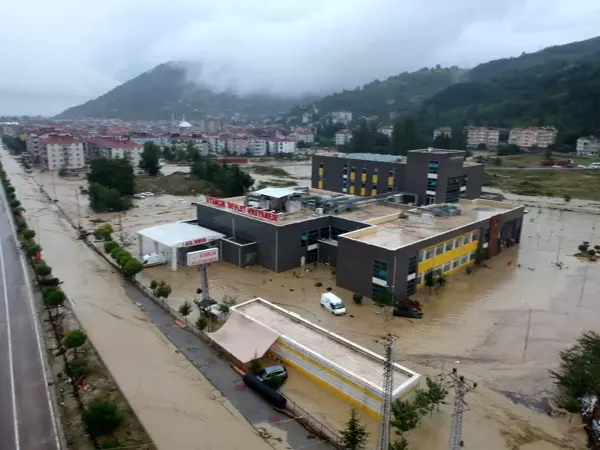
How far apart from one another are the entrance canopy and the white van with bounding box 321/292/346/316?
7.90 m

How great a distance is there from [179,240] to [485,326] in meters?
14.6

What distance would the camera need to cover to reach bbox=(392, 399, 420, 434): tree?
34.2 ft

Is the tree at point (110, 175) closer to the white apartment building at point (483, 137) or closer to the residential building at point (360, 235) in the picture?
the residential building at point (360, 235)

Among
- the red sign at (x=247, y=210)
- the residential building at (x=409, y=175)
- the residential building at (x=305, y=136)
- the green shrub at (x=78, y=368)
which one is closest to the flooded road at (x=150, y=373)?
the green shrub at (x=78, y=368)

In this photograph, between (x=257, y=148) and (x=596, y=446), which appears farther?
(x=257, y=148)

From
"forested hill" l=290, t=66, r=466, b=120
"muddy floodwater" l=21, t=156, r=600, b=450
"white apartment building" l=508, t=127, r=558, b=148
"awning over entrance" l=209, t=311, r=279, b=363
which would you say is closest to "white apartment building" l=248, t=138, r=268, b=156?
"white apartment building" l=508, t=127, r=558, b=148

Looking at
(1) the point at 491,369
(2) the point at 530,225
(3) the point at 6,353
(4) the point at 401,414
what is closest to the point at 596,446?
(1) the point at 491,369

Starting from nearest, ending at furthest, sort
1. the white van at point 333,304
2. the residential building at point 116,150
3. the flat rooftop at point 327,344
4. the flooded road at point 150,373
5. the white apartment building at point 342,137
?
the flooded road at point 150,373 → the flat rooftop at point 327,344 → the white van at point 333,304 → the residential building at point 116,150 → the white apartment building at point 342,137

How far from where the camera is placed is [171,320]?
1716 cm

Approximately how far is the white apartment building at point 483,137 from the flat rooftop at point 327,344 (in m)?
90.1

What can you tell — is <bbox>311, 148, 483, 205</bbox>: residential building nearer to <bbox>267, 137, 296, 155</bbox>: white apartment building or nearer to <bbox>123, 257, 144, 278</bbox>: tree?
<bbox>123, 257, 144, 278</bbox>: tree

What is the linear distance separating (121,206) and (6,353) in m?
25.2

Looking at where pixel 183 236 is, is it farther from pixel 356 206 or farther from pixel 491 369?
pixel 491 369

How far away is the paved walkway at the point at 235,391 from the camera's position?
10970 millimetres
